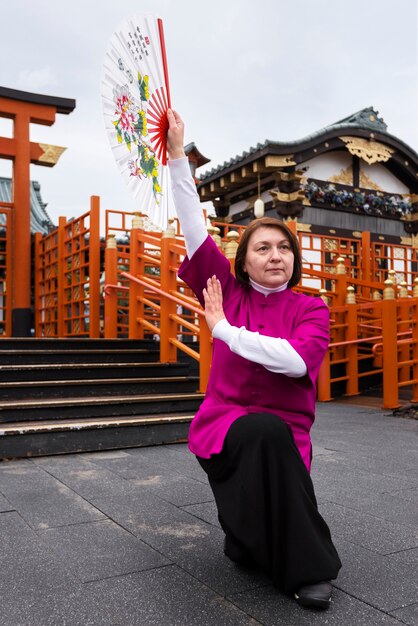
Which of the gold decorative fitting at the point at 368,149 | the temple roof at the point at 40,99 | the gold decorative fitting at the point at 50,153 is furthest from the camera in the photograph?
the gold decorative fitting at the point at 368,149

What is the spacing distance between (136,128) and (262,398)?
3.64 feet

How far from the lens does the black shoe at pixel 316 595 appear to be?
174 centimetres

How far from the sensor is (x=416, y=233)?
12703 millimetres

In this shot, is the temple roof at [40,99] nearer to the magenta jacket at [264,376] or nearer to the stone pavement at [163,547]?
the stone pavement at [163,547]

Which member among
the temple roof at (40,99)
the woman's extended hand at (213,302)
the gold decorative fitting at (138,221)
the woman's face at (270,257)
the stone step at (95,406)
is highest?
the temple roof at (40,99)

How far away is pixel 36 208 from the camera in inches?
616

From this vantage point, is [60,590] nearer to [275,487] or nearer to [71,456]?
[275,487]

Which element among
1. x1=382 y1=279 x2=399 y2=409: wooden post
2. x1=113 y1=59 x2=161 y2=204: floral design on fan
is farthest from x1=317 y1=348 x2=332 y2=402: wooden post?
x1=113 y1=59 x2=161 y2=204: floral design on fan

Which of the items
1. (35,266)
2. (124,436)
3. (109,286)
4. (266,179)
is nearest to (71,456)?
(124,436)

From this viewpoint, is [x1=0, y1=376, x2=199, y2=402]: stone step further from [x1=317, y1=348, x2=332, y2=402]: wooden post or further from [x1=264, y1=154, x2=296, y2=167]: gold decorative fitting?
[x1=264, y1=154, x2=296, y2=167]: gold decorative fitting

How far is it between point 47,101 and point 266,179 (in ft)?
13.9

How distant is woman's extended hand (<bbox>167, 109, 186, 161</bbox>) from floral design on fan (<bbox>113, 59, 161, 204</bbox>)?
78 millimetres

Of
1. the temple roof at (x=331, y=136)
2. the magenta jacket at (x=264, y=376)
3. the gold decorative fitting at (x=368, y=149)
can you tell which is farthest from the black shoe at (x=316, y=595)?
the gold decorative fitting at (x=368, y=149)

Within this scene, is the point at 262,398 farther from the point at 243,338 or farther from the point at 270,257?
the point at 270,257
